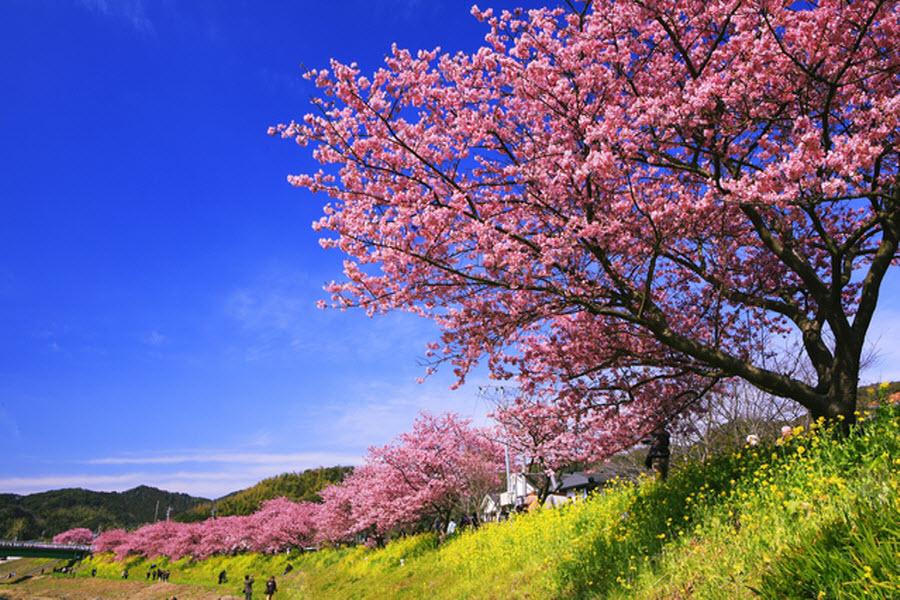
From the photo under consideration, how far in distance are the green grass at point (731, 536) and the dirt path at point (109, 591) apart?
962 inches

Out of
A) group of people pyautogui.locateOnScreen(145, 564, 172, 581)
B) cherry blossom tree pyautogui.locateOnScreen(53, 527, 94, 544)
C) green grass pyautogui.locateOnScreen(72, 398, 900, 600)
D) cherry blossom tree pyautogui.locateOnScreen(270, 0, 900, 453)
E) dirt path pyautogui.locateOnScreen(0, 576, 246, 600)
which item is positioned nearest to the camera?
green grass pyautogui.locateOnScreen(72, 398, 900, 600)

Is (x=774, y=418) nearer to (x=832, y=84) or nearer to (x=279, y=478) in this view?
(x=832, y=84)

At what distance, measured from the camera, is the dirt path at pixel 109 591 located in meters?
35.5

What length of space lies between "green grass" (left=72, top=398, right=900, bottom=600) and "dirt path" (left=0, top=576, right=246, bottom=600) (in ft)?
80.2

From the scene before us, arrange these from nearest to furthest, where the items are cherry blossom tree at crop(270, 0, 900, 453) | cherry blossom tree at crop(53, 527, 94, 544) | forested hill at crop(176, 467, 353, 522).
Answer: cherry blossom tree at crop(270, 0, 900, 453)
forested hill at crop(176, 467, 353, 522)
cherry blossom tree at crop(53, 527, 94, 544)

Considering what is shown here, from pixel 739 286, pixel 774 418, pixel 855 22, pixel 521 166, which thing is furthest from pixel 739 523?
pixel 774 418

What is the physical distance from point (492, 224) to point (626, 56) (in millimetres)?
3302

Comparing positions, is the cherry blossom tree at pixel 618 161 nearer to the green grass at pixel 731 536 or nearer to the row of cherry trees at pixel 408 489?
the green grass at pixel 731 536

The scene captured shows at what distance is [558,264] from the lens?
813 centimetres

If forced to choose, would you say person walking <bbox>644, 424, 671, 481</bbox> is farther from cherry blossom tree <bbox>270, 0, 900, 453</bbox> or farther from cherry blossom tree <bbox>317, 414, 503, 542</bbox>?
cherry blossom tree <bbox>317, 414, 503, 542</bbox>

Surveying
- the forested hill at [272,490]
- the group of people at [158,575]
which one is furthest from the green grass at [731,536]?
the forested hill at [272,490]

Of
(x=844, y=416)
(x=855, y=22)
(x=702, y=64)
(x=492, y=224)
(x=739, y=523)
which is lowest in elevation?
(x=739, y=523)

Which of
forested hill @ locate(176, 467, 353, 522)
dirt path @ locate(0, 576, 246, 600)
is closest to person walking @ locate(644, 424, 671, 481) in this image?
dirt path @ locate(0, 576, 246, 600)

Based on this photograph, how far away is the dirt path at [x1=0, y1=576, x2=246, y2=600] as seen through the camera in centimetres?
3547
